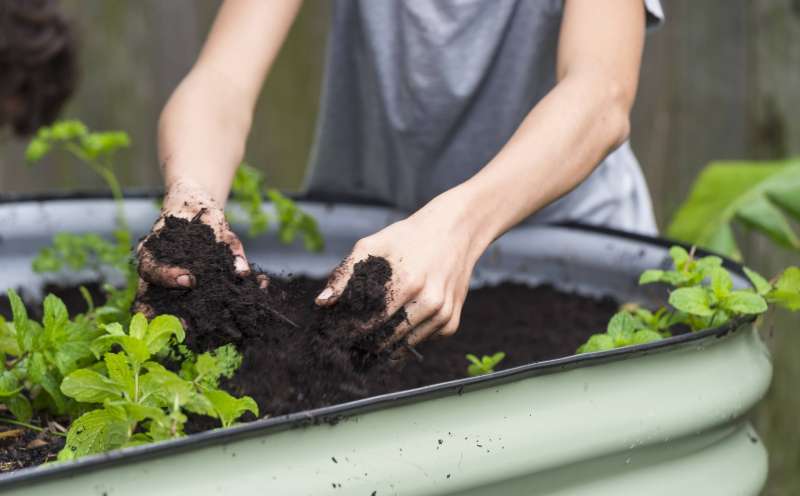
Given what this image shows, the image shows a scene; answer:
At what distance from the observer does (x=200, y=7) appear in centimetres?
270

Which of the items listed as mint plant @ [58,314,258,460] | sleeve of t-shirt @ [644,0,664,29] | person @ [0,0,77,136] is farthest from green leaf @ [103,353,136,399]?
person @ [0,0,77,136]

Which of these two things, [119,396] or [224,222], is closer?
[119,396]

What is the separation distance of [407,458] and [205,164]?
0.47 metres

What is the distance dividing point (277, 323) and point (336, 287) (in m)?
0.08

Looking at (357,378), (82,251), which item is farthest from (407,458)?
(82,251)

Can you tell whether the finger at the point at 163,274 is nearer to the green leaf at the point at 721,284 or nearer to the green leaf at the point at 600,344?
the green leaf at the point at 600,344

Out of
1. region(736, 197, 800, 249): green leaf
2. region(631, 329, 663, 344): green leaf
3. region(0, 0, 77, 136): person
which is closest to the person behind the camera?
region(631, 329, 663, 344): green leaf

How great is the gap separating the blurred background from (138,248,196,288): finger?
1931mm

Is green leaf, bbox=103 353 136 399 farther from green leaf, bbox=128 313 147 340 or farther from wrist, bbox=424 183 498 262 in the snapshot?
wrist, bbox=424 183 498 262

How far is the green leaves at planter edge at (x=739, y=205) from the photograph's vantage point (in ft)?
5.54

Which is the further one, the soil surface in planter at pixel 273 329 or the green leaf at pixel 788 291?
the green leaf at pixel 788 291

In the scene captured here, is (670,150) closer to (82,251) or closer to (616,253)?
(616,253)

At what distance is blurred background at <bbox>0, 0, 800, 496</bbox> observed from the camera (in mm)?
2518

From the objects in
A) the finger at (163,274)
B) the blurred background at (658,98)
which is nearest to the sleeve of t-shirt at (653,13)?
the finger at (163,274)
